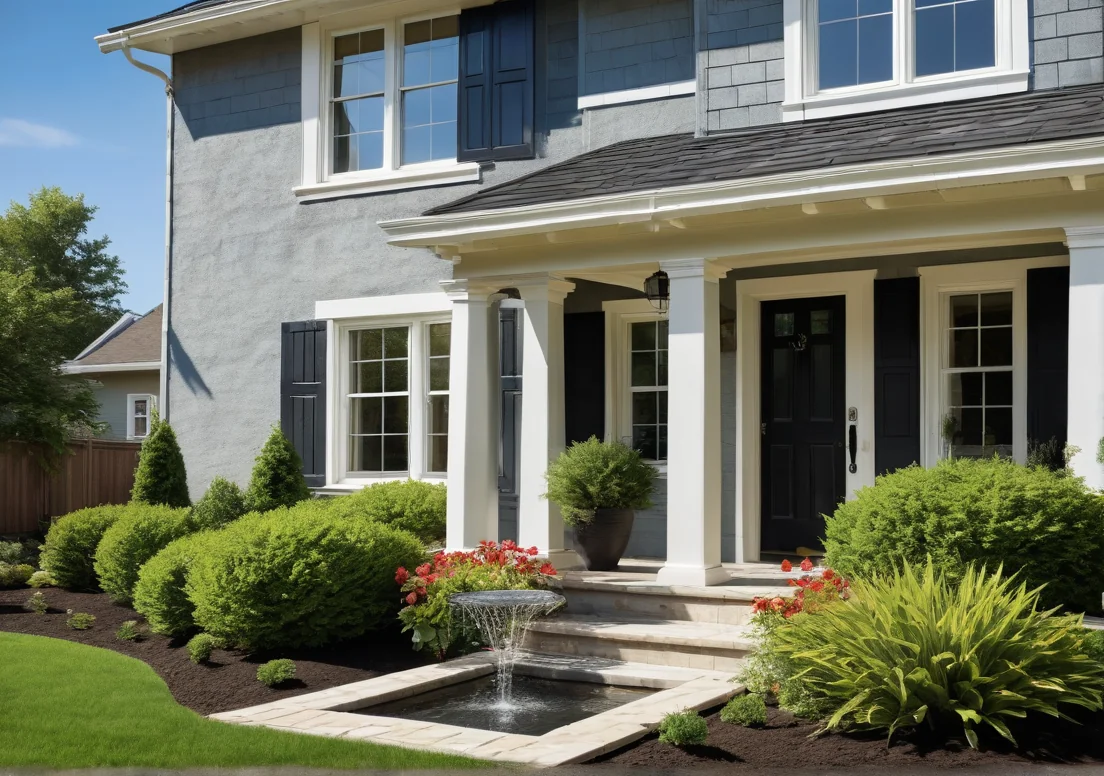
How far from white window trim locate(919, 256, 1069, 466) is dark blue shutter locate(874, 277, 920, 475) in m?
0.07

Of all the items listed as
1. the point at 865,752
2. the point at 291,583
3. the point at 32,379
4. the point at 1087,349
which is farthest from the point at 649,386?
the point at 32,379

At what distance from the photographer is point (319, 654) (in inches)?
309

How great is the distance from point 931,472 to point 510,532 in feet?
15.7

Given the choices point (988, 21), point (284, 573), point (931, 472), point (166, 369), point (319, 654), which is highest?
point (988, 21)

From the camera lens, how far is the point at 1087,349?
6891 millimetres

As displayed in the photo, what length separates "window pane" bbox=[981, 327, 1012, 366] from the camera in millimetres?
8930

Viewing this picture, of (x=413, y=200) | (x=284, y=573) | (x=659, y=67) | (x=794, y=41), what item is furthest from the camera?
(x=413, y=200)

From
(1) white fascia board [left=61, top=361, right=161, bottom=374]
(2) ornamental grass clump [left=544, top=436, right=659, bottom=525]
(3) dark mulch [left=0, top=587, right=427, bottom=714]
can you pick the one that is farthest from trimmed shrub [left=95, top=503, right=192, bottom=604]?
(1) white fascia board [left=61, top=361, right=161, bottom=374]

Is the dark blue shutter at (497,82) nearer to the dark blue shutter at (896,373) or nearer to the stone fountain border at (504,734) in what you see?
the dark blue shutter at (896,373)

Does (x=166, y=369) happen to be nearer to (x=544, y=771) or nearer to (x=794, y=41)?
(x=794, y=41)

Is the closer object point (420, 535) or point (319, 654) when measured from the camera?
point (319, 654)

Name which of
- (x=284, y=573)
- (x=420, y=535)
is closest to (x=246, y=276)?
(x=420, y=535)

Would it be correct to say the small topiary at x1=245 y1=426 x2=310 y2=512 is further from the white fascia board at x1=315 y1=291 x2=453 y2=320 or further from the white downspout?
the white downspout

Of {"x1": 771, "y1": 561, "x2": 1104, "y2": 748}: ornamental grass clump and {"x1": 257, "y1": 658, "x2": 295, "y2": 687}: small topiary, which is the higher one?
{"x1": 771, "y1": 561, "x2": 1104, "y2": 748}: ornamental grass clump
